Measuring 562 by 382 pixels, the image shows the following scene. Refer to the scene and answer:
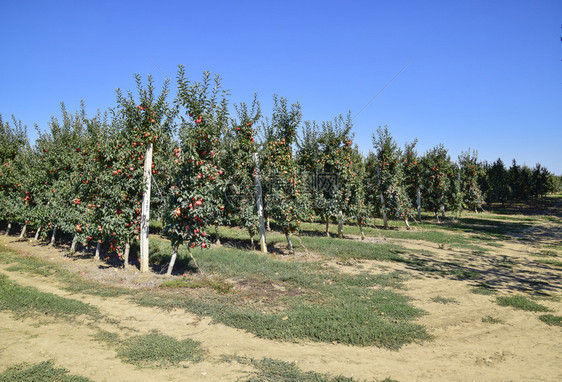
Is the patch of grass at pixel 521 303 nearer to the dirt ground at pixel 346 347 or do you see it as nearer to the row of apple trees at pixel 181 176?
the dirt ground at pixel 346 347

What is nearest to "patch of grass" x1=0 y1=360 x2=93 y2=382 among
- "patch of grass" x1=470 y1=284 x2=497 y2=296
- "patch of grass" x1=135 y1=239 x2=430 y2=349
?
"patch of grass" x1=135 y1=239 x2=430 y2=349

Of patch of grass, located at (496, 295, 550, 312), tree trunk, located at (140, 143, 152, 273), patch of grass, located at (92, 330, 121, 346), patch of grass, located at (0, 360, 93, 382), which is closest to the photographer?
patch of grass, located at (0, 360, 93, 382)

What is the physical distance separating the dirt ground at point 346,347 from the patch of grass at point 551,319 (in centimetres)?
16

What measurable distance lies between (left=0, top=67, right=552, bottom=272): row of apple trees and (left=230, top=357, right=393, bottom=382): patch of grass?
17.0ft

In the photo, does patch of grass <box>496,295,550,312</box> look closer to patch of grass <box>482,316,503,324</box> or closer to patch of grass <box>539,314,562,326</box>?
patch of grass <box>539,314,562,326</box>

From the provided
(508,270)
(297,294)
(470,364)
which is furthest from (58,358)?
(508,270)

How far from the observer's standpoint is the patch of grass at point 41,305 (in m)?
6.97

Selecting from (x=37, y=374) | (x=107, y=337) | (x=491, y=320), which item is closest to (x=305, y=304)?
(x=491, y=320)

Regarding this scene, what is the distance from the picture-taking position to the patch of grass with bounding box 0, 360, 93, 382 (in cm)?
442

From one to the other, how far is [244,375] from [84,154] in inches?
469

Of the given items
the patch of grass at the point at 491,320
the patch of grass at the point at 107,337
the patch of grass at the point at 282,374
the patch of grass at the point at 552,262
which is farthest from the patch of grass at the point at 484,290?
the patch of grass at the point at 107,337

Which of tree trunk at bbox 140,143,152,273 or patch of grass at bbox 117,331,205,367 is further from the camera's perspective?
tree trunk at bbox 140,143,152,273

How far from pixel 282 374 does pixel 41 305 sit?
6163 mm

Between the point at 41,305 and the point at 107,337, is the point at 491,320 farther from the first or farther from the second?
the point at 41,305
